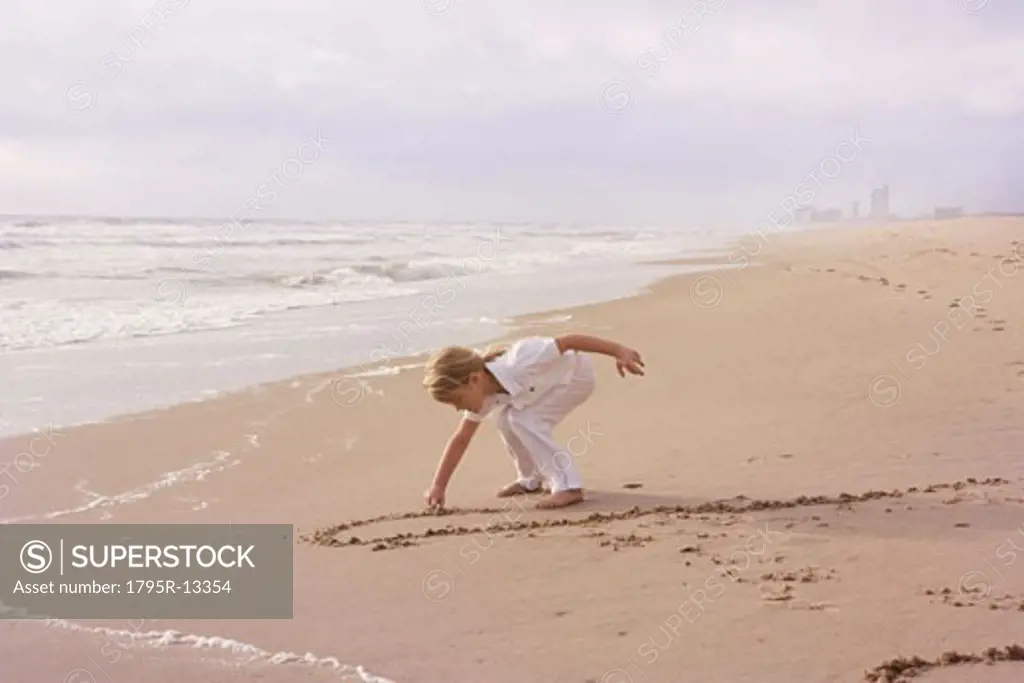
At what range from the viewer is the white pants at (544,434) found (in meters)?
4.46

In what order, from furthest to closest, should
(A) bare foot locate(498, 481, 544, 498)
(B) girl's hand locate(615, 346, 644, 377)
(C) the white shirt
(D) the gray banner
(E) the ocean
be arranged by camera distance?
(E) the ocean < (A) bare foot locate(498, 481, 544, 498) < (C) the white shirt < (B) girl's hand locate(615, 346, 644, 377) < (D) the gray banner

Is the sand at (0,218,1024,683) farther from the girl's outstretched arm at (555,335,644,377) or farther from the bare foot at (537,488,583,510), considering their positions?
the girl's outstretched arm at (555,335,644,377)

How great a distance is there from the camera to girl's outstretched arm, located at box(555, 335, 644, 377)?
4277 mm

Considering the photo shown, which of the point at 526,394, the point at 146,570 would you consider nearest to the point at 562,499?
the point at 526,394

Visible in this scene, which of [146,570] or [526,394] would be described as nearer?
[146,570]

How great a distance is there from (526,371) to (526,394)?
139 millimetres

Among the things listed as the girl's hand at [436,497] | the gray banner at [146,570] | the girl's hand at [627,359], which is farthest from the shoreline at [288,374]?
the girl's hand at [627,359]

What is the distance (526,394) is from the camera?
15.0 ft

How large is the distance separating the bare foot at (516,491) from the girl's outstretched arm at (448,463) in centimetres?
34

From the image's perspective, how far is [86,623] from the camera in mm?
3148

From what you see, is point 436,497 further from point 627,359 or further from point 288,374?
point 288,374

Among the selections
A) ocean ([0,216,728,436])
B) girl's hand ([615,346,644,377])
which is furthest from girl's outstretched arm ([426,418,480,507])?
ocean ([0,216,728,436])

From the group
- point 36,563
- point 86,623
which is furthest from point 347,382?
point 86,623

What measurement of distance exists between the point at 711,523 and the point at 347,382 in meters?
4.33
